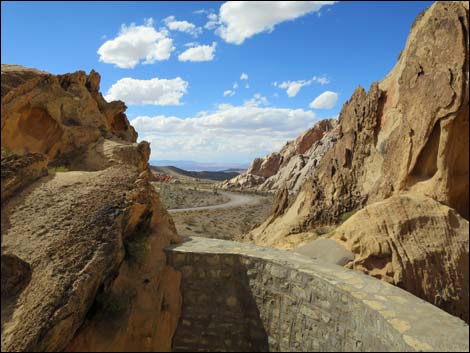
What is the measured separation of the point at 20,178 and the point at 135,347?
2971 mm

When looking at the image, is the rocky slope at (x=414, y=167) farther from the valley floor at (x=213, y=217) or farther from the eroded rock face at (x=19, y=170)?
the valley floor at (x=213, y=217)

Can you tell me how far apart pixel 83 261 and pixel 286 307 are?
2.83 metres

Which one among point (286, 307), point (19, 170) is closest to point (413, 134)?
point (286, 307)

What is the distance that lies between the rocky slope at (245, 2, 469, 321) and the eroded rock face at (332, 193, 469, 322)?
2 cm

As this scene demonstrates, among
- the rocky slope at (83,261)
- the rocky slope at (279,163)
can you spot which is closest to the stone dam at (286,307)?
the rocky slope at (83,261)

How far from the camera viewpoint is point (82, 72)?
33.9 ft

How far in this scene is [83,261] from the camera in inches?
181

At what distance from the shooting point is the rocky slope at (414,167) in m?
6.48

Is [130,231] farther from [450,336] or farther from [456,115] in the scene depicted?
[456,115]

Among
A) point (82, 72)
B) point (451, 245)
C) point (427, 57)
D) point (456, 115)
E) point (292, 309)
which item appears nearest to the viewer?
point (292, 309)

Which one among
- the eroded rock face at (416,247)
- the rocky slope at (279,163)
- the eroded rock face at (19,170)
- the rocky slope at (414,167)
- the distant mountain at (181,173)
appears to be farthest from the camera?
the distant mountain at (181,173)

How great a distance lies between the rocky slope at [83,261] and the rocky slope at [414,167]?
3.82 metres

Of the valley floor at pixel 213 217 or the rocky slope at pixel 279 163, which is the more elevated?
the rocky slope at pixel 279 163

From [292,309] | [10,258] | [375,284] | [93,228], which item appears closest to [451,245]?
[375,284]
